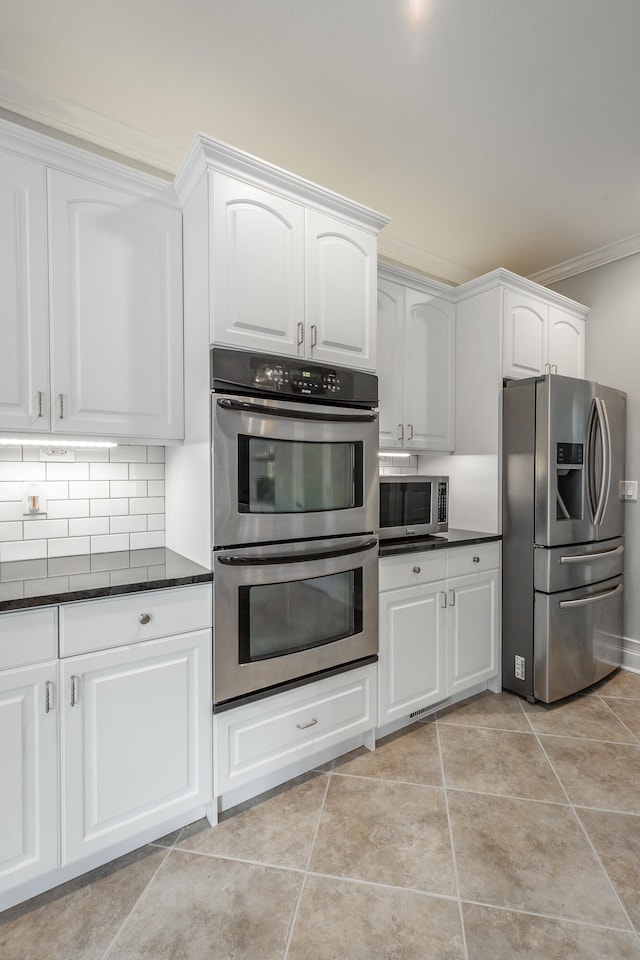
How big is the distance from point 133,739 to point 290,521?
3.01 ft

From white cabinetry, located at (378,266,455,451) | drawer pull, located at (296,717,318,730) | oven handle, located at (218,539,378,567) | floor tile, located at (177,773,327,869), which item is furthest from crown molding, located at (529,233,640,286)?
floor tile, located at (177,773,327,869)

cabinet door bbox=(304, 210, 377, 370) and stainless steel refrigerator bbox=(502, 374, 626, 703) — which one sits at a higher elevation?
cabinet door bbox=(304, 210, 377, 370)

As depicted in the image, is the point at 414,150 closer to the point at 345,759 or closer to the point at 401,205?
the point at 401,205

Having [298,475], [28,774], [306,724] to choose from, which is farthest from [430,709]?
[28,774]

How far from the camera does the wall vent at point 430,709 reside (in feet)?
8.07

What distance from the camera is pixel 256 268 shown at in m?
1.84

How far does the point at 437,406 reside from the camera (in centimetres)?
293

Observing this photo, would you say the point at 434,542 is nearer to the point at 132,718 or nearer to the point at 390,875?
the point at 390,875

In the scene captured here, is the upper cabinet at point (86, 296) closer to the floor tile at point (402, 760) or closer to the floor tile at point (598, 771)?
the floor tile at point (402, 760)

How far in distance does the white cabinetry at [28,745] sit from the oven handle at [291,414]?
88 centimetres

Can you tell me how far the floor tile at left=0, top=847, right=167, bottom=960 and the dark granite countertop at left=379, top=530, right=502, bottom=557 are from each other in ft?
4.85

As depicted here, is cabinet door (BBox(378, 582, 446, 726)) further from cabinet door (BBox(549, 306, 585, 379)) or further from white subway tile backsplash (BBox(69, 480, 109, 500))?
cabinet door (BBox(549, 306, 585, 379))

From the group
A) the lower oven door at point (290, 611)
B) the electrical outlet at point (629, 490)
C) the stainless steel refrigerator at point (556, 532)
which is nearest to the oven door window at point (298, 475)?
the lower oven door at point (290, 611)

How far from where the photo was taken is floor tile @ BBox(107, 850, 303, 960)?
1.31 meters
